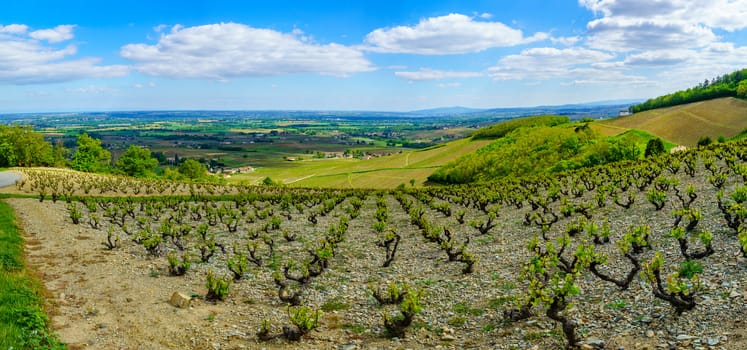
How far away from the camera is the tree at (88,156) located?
5108 inches

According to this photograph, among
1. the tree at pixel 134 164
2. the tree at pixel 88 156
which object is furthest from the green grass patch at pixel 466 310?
the tree at pixel 88 156

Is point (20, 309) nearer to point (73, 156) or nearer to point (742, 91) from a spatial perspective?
point (73, 156)

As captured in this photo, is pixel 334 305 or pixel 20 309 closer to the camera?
pixel 20 309

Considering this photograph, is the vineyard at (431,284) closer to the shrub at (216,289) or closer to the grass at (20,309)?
the shrub at (216,289)

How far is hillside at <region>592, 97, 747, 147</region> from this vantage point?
145750 millimetres

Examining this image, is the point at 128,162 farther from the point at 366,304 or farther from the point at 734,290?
the point at 734,290

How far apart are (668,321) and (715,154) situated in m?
62.0

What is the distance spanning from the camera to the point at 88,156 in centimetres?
13188

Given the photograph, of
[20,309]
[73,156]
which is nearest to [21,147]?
[73,156]

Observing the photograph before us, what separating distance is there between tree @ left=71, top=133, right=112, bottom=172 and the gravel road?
42721 millimetres

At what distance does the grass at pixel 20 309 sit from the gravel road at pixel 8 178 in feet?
194

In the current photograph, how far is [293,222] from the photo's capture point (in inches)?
2050

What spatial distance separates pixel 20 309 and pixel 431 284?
819 inches

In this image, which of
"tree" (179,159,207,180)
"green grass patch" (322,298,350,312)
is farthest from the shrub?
"tree" (179,159,207,180)
